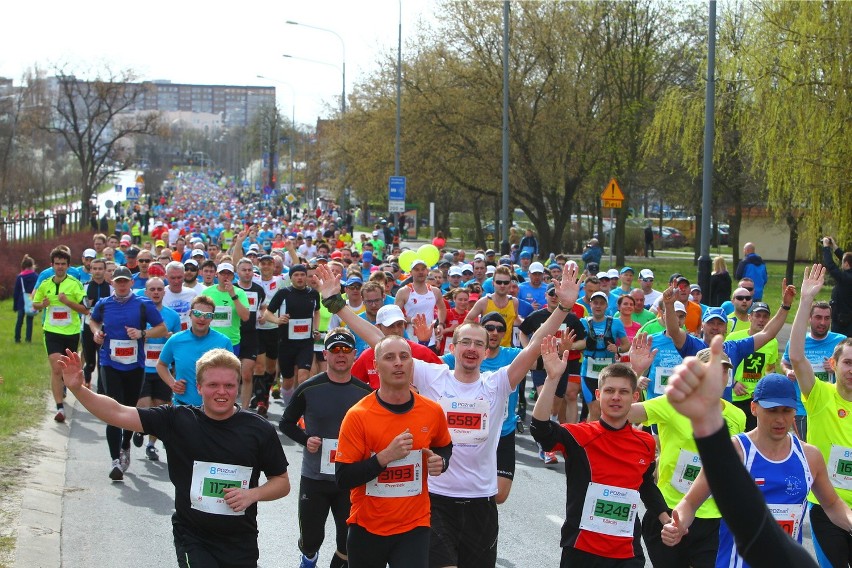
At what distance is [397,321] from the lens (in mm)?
7891

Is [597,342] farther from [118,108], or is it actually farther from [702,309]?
[118,108]

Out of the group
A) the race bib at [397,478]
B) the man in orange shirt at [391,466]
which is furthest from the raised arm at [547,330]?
the race bib at [397,478]

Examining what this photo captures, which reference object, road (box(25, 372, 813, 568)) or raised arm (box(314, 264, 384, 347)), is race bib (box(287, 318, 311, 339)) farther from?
raised arm (box(314, 264, 384, 347))

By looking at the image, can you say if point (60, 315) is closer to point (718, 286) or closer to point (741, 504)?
point (718, 286)

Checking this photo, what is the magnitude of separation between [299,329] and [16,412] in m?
3.54

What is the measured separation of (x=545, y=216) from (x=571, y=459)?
117 ft

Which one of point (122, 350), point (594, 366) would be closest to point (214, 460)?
point (122, 350)

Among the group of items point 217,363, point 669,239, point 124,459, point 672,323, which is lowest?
point 124,459

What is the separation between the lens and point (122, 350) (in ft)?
35.9

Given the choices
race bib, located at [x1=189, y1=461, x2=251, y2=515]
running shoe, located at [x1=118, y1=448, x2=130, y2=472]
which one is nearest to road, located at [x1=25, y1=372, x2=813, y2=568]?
running shoe, located at [x1=118, y1=448, x2=130, y2=472]

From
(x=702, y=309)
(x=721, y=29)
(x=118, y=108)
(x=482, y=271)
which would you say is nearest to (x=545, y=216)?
(x=721, y=29)

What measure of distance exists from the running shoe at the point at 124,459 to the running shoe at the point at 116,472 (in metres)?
0.05

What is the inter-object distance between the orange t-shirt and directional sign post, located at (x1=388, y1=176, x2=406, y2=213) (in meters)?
29.9

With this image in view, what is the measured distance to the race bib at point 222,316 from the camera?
12602 millimetres
